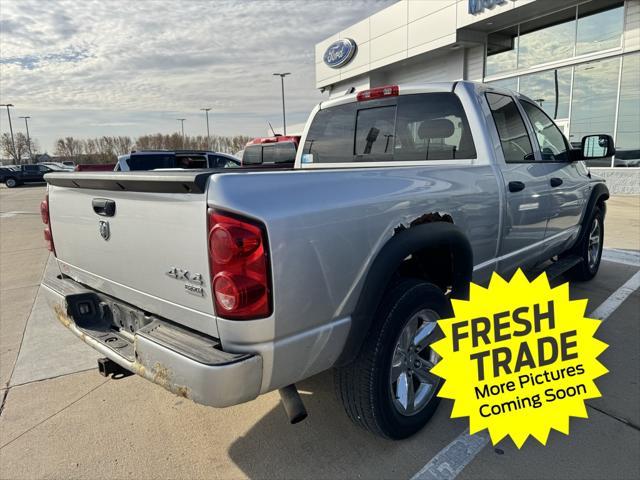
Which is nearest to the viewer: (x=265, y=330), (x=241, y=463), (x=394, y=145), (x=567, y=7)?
(x=265, y=330)

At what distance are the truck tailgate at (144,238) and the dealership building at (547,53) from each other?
33.6 ft

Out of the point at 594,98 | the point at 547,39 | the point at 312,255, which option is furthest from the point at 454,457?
the point at 547,39

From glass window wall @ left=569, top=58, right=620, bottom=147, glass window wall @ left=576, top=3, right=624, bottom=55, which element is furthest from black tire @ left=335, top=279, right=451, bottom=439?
glass window wall @ left=576, top=3, right=624, bottom=55

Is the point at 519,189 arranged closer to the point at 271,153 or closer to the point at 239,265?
the point at 239,265

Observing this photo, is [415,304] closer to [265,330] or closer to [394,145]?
[265,330]

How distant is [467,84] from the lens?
3.19m

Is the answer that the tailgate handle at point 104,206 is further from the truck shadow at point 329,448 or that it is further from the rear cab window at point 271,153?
the rear cab window at point 271,153

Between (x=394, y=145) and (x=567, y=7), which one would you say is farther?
(x=567, y=7)

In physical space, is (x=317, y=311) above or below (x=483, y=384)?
above

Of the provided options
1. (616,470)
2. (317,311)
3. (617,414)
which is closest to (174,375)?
(317,311)

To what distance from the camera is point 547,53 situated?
15.4 metres

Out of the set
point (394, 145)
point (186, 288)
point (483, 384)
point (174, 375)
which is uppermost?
point (394, 145)

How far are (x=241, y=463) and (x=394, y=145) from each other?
2.35 m

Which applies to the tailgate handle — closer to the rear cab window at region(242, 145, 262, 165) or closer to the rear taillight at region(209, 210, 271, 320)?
the rear taillight at region(209, 210, 271, 320)
